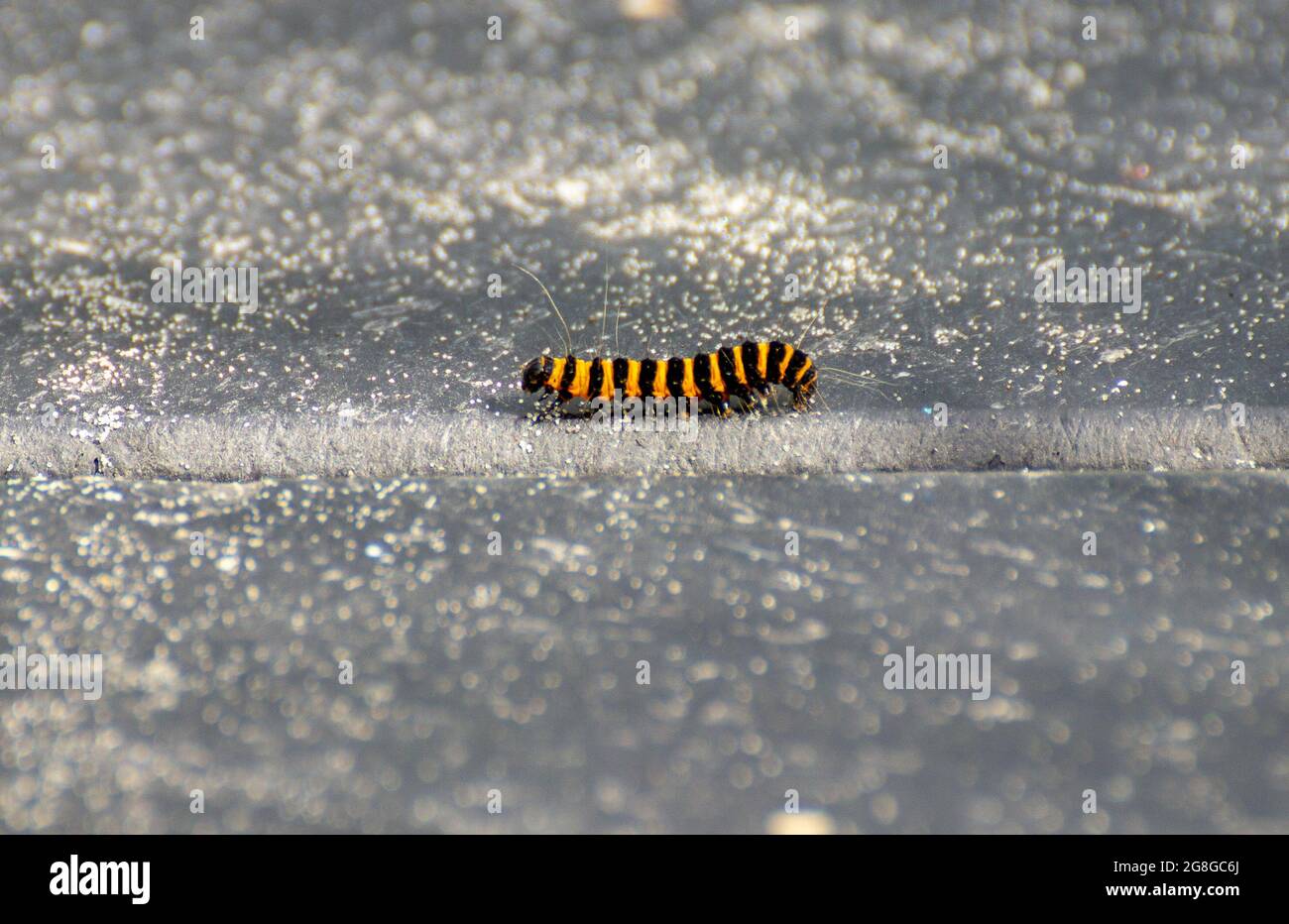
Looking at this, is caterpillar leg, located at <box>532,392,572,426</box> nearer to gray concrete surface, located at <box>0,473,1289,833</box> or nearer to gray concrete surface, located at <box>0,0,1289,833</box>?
gray concrete surface, located at <box>0,0,1289,833</box>

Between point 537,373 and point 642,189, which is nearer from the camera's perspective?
point 537,373

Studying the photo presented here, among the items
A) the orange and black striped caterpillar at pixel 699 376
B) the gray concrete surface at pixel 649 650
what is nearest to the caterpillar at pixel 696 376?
the orange and black striped caterpillar at pixel 699 376

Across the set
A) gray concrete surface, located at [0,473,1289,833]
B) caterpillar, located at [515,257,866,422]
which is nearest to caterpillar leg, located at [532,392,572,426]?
caterpillar, located at [515,257,866,422]

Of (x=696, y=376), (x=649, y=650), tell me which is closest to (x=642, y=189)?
(x=696, y=376)

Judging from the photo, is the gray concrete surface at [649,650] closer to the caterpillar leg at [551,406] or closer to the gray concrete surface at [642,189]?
the caterpillar leg at [551,406]

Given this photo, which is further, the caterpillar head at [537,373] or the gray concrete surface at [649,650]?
the caterpillar head at [537,373]

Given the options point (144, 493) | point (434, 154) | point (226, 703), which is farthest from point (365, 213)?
point (226, 703)

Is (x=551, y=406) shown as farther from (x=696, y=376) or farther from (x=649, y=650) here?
(x=649, y=650)

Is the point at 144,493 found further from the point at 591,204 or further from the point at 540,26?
the point at 540,26
